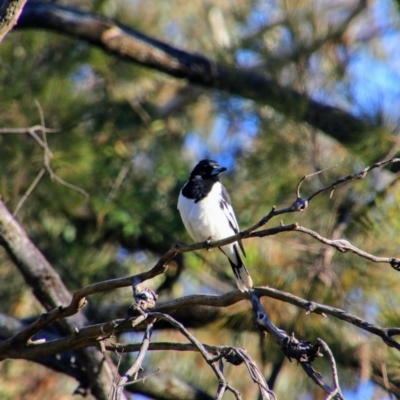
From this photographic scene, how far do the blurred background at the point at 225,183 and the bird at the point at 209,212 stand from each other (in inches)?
6.7

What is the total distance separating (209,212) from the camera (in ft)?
13.5

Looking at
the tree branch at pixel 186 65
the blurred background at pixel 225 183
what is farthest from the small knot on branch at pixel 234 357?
the tree branch at pixel 186 65

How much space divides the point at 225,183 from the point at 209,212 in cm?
152

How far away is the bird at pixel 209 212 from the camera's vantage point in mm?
4098

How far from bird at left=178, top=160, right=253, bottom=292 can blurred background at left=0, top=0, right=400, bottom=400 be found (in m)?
0.17

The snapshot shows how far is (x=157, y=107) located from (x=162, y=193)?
1.46 meters

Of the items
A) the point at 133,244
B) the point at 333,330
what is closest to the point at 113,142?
the point at 133,244

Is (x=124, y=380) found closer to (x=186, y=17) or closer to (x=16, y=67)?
(x=16, y=67)

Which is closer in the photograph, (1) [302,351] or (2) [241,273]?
(1) [302,351]

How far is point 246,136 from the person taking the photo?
5.63m

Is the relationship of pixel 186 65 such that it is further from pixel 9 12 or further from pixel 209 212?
pixel 9 12

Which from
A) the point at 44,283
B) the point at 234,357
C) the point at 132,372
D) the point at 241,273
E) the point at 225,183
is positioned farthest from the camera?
the point at 225,183

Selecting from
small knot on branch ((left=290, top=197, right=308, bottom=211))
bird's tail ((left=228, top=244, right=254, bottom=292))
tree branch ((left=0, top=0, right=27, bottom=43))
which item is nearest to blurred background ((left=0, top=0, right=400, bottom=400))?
bird's tail ((left=228, top=244, right=254, bottom=292))

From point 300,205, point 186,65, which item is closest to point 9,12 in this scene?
point 300,205
